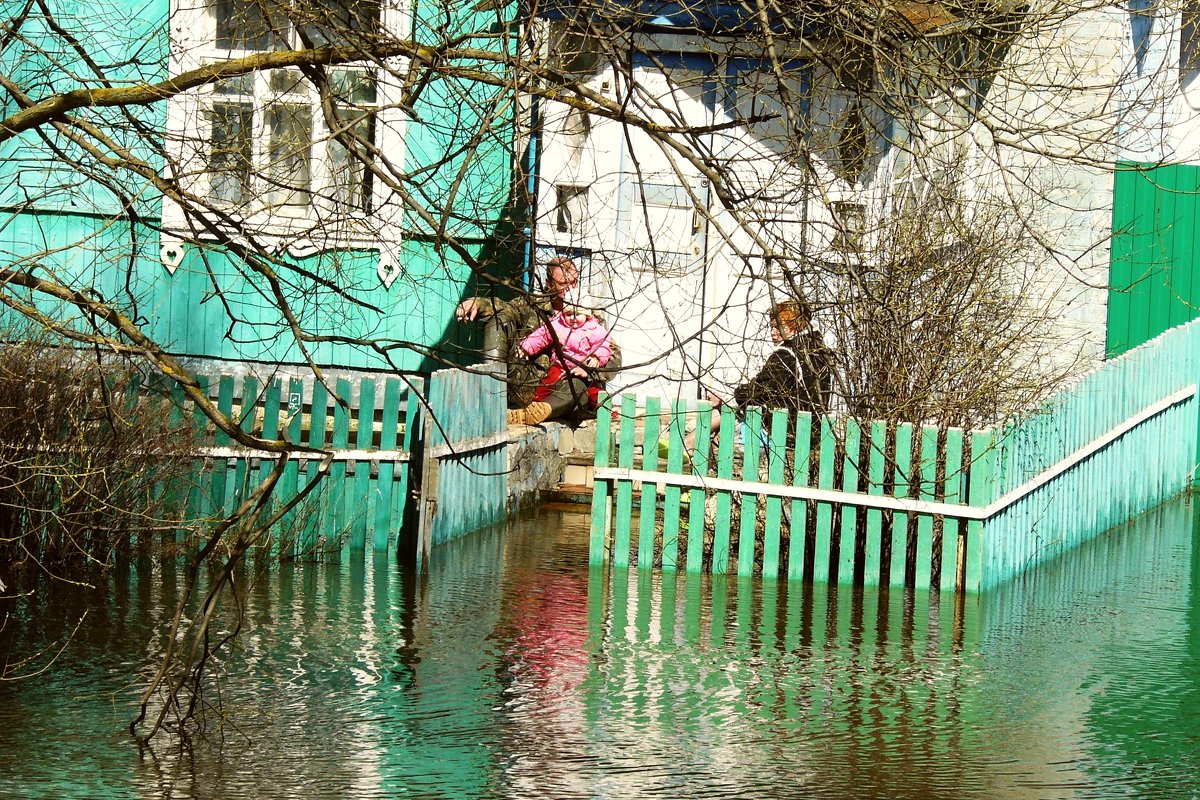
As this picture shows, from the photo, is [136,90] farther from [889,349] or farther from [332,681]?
[889,349]

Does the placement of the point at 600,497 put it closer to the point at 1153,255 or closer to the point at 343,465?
the point at 343,465

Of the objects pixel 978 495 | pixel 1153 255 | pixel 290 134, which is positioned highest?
pixel 1153 255

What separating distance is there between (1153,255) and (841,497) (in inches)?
200

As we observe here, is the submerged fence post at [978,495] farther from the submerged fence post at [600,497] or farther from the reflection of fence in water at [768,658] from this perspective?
the submerged fence post at [600,497]

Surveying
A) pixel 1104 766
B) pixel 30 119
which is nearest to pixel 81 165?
pixel 30 119

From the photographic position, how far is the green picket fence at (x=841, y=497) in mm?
8555

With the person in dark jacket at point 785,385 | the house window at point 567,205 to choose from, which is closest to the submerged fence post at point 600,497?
the person in dark jacket at point 785,385

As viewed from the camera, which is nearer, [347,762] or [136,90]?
[347,762]

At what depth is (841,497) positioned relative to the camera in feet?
28.3

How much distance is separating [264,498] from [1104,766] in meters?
3.01

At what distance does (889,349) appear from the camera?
892 cm

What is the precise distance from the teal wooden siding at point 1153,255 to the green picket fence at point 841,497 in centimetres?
274

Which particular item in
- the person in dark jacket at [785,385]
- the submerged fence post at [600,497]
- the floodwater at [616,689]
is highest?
the person in dark jacket at [785,385]

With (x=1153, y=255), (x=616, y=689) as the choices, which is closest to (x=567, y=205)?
(x=616, y=689)
